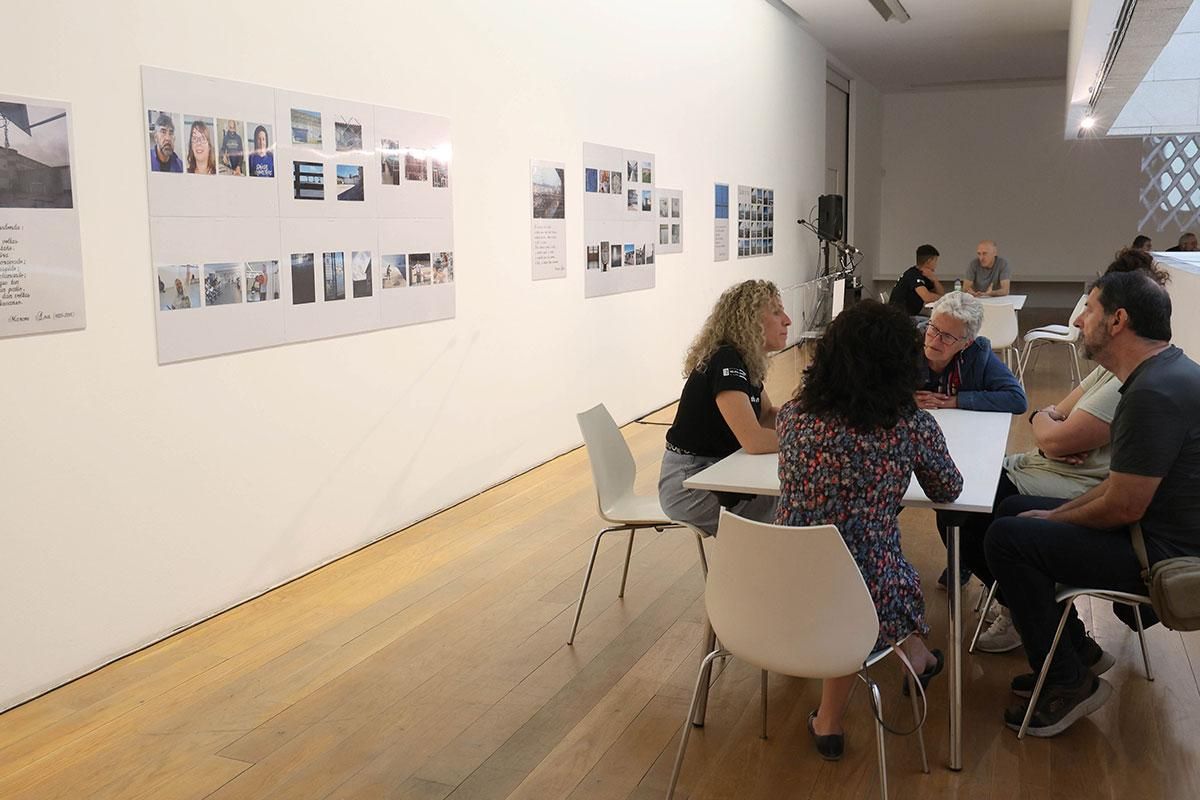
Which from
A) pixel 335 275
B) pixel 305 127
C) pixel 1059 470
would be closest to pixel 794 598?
pixel 1059 470

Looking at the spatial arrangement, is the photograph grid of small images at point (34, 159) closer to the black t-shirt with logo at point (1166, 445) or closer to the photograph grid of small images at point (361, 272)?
the photograph grid of small images at point (361, 272)

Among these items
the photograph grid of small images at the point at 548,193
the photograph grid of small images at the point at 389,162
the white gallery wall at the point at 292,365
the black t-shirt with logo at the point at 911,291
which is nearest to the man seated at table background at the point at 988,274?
the black t-shirt with logo at the point at 911,291

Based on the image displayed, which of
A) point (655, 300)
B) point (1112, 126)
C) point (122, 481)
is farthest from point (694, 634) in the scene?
point (1112, 126)

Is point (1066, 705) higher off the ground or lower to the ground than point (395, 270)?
lower

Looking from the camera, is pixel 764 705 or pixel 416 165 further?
pixel 416 165

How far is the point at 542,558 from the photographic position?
462 cm

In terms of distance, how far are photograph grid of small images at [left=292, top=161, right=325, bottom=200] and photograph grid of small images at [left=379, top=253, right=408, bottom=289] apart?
0.51m

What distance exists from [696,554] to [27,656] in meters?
2.53

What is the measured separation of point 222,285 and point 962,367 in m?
2.79

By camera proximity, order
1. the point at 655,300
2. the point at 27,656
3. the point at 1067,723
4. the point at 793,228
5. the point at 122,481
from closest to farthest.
A: the point at 1067,723 < the point at 27,656 < the point at 122,481 < the point at 655,300 < the point at 793,228

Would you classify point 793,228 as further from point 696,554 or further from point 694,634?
point 694,634

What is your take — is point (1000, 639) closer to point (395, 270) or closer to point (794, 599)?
point (794, 599)

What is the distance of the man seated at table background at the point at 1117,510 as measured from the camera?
2654 millimetres

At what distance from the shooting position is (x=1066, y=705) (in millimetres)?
2930
